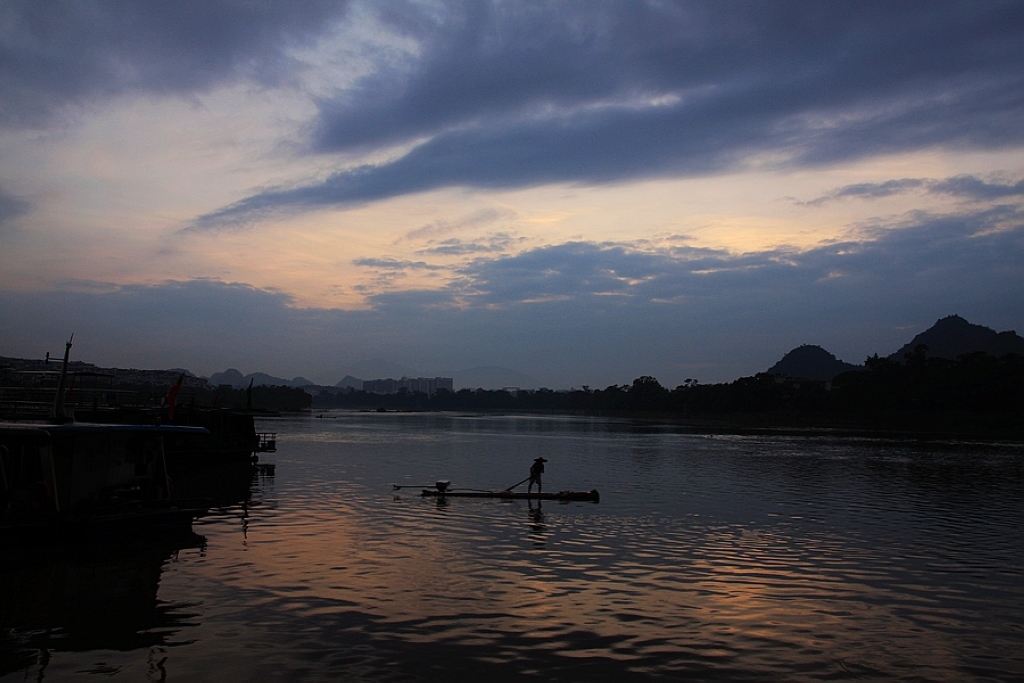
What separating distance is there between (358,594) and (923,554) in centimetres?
1658

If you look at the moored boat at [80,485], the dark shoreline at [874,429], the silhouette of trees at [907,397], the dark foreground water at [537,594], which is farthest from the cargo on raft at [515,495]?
the silhouette of trees at [907,397]

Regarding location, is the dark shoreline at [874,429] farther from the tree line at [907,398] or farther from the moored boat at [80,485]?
the moored boat at [80,485]

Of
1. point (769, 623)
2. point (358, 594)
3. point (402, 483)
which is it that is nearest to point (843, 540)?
point (769, 623)

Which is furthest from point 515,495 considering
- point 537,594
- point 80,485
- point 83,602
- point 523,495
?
point 83,602

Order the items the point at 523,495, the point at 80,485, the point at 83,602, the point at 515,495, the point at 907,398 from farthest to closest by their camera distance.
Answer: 1. the point at 907,398
2. the point at 515,495
3. the point at 523,495
4. the point at 80,485
5. the point at 83,602

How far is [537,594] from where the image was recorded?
17000 millimetres

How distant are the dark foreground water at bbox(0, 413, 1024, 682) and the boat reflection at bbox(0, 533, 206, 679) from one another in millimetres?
69

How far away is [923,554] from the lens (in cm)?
2238

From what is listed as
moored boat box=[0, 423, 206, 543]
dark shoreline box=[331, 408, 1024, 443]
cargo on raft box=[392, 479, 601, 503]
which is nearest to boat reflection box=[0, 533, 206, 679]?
moored boat box=[0, 423, 206, 543]

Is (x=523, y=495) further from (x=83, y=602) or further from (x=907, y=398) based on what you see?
(x=907, y=398)

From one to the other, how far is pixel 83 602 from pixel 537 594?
9.88 metres

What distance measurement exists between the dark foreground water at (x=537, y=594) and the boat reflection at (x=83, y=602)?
0.07 meters

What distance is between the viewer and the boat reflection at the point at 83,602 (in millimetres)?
13586

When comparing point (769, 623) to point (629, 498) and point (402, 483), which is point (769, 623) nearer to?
point (629, 498)
